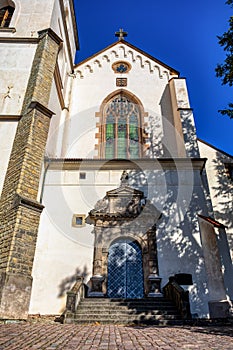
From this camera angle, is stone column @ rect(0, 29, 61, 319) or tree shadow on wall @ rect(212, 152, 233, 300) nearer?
stone column @ rect(0, 29, 61, 319)

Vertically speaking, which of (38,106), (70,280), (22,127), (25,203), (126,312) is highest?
(38,106)

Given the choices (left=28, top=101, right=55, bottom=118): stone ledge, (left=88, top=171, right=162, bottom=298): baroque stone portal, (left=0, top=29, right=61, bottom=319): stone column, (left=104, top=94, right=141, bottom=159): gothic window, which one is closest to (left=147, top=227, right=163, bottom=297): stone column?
(left=88, top=171, right=162, bottom=298): baroque stone portal

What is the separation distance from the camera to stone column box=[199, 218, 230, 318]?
790 centimetres

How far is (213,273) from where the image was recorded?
860cm

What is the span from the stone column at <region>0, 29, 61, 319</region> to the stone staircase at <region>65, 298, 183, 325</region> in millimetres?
1536

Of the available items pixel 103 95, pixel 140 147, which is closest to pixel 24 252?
pixel 140 147

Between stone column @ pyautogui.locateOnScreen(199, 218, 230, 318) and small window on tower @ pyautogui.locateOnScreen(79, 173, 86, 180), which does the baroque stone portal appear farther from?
stone column @ pyautogui.locateOnScreen(199, 218, 230, 318)

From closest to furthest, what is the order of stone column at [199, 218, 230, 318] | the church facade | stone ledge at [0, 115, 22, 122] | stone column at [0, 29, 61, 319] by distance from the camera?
stone column at [0, 29, 61, 319]
the church facade
stone column at [199, 218, 230, 318]
stone ledge at [0, 115, 22, 122]

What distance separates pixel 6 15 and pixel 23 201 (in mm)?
11844

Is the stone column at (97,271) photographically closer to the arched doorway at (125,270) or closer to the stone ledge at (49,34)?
the arched doorway at (125,270)

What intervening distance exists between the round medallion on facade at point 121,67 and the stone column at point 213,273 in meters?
11.5

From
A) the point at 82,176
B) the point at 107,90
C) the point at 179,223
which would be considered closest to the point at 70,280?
the point at 82,176

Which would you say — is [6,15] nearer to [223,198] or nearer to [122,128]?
[122,128]

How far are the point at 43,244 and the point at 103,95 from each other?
9.87m
